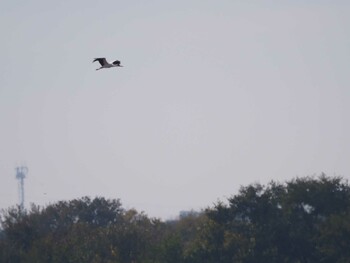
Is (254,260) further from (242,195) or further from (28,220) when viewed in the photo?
(28,220)

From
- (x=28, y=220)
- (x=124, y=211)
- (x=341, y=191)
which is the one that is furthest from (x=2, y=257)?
(x=124, y=211)

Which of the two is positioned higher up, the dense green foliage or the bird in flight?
the dense green foliage

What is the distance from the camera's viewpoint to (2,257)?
10325 centimetres

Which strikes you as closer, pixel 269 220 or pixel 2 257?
pixel 269 220

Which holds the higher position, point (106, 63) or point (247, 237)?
point (247, 237)

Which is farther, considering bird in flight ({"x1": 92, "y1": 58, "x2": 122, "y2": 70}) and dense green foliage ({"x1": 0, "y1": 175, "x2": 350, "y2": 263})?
dense green foliage ({"x1": 0, "y1": 175, "x2": 350, "y2": 263})

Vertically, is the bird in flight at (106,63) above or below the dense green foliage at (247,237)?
below

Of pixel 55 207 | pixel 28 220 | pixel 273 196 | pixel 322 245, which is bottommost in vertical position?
pixel 322 245

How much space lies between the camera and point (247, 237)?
89625 mm

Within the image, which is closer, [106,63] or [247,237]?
[106,63]

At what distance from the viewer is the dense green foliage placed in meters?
87.4

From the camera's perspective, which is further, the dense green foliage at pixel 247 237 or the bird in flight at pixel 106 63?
the dense green foliage at pixel 247 237

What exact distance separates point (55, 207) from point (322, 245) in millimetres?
69987

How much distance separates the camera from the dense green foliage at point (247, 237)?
87.4 meters
